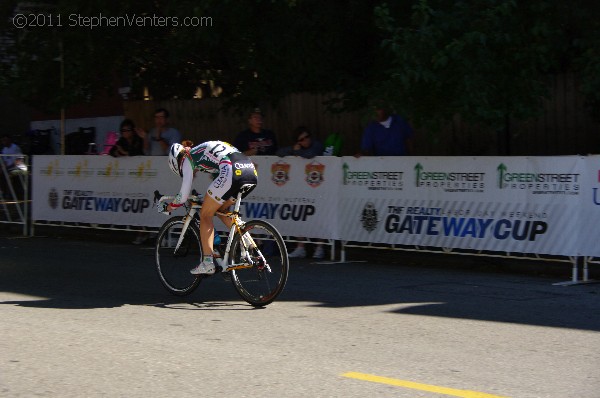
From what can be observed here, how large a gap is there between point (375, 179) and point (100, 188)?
538cm

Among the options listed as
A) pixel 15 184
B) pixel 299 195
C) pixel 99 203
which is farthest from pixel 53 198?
pixel 299 195

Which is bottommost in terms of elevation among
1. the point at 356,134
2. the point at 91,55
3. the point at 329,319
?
the point at 329,319

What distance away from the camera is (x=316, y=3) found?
50.3 feet

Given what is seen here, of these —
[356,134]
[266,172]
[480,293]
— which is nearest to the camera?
[480,293]

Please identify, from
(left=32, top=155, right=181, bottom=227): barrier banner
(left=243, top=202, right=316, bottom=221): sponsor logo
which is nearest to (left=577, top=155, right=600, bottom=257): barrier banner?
(left=243, top=202, right=316, bottom=221): sponsor logo

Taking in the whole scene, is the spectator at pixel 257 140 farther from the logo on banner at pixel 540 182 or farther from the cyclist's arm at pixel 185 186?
the cyclist's arm at pixel 185 186

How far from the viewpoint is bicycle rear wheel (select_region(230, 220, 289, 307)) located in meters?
9.33

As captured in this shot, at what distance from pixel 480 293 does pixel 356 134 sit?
6.79 m

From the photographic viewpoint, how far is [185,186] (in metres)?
9.55

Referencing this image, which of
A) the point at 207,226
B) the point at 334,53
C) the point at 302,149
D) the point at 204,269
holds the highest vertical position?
the point at 334,53

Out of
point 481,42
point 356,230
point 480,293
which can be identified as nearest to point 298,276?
point 356,230

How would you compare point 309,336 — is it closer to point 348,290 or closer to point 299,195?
point 348,290

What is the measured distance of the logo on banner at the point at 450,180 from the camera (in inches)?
476

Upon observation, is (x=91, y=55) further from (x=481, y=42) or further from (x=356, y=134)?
(x=481, y=42)
